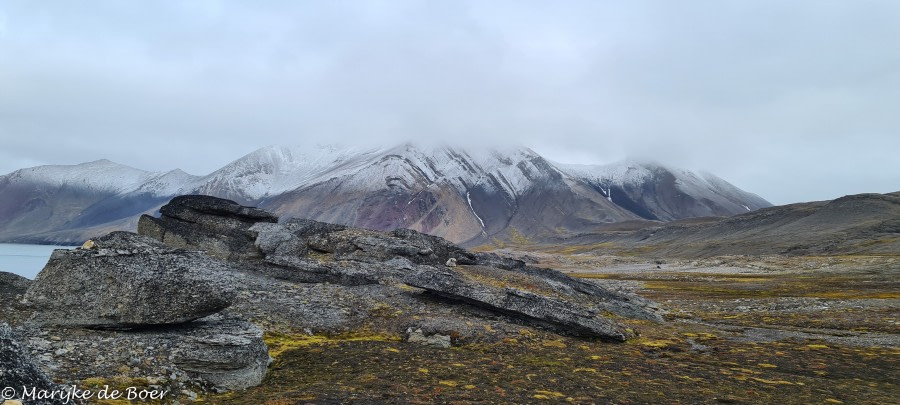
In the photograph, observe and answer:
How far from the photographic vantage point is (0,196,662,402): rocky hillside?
548 inches

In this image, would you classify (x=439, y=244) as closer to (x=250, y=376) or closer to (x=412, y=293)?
(x=412, y=293)

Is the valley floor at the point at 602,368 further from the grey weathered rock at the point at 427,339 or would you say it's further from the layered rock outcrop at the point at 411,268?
the layered rock outcrop at the point at 411,268

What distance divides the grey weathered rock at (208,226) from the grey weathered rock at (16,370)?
29.8 meters

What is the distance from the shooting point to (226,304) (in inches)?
672

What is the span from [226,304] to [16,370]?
27.2 ft

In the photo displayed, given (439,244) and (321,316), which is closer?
(321,316)

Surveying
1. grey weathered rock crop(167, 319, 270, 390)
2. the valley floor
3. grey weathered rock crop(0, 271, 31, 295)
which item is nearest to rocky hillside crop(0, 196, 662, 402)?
grey weathered rock crop(167, 319, 270, 390)

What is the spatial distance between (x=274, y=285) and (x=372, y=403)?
53.5 feet

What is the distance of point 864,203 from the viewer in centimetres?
19412

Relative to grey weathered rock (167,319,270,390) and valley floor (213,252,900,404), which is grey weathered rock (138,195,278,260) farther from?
grey weathered rock (167,319,270,390)

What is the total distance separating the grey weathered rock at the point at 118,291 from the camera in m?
15.8

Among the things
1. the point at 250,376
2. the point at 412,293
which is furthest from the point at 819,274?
the point at 250,376

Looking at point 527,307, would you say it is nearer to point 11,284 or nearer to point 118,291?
point 118,291

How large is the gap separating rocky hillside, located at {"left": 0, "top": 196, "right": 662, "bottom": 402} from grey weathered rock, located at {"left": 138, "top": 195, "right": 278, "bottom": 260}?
0.31 ft
